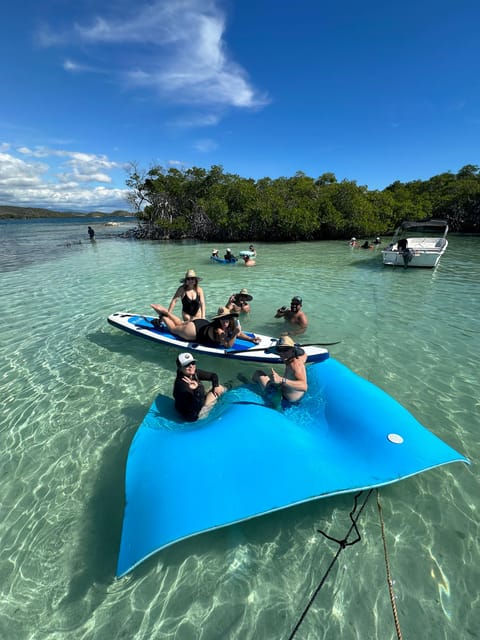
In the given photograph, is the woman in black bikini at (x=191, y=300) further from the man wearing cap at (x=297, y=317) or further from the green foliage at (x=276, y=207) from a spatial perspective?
the green foliage at (x=276, y=207)

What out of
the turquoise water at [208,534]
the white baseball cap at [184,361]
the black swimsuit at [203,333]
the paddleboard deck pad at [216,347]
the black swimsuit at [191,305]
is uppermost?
the white baseball cap at [184,361]

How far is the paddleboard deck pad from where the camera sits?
5707 millimetres

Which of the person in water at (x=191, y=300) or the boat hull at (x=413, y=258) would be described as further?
the boat hull at (x=413, y=258)

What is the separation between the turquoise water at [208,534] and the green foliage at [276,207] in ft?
78.8

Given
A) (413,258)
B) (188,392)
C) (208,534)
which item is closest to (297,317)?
(188,392)

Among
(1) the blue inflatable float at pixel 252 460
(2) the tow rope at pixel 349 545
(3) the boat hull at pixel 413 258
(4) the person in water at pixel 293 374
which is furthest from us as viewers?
(3) the boat hull at pixel 413 258

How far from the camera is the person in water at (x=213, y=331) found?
19.7ft

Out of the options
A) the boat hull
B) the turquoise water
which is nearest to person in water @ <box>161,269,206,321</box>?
the turquoise water

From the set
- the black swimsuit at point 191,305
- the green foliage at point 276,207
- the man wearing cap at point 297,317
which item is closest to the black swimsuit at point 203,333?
the black swimsuit at point 191,305

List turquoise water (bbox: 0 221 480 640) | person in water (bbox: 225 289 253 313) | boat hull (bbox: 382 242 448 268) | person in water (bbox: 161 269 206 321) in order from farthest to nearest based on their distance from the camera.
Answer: boat hull (bbox: 382 242 448 268) → person in water (bbox: 225 289 253 313) → person in water (bbox: 161 269 206 321) → turquoise water (bbox: 0 221 480 640)

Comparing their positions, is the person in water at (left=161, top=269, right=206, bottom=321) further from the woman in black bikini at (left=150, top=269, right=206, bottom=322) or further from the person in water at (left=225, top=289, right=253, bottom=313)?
the person in water at (left=225, top=289, right=253, bottom=313)

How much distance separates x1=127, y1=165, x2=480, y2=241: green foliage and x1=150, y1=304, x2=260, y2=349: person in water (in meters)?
24.2

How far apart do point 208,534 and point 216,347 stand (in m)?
3.52

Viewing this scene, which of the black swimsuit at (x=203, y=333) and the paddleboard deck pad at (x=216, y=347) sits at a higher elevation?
the black swimsuit at (x=203, y=333)
